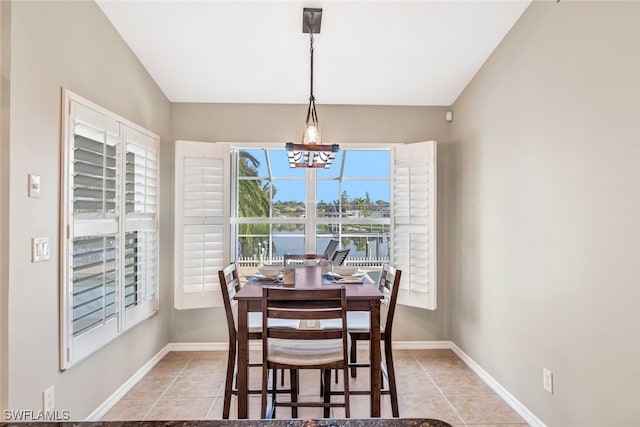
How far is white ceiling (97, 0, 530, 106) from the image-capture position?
2.46 m

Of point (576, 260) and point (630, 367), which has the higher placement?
point (576, 260)

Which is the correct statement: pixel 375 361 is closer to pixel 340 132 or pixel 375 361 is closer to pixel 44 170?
pixel 44 170

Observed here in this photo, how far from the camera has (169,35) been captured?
2.69m

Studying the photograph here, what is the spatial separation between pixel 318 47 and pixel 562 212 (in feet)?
6.78

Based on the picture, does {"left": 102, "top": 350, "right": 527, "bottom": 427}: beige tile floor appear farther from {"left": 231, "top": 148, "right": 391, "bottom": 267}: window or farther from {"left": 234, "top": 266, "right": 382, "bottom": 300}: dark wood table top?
{"left": 231, "top": 148, "right": 391, "bottom": 267}: window

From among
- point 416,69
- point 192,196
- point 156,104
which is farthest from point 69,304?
point 416,69

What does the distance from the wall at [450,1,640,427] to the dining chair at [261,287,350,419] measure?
4.12 ft

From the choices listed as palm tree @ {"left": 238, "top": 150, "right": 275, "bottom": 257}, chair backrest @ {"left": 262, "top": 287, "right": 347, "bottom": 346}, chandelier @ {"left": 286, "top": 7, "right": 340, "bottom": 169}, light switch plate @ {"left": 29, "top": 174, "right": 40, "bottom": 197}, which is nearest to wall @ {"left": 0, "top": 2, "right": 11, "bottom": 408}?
light switch plate @ {"left": 29, "top": 174, "right": 40, "bottom": 197}

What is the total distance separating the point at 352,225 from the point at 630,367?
2467 millimetres

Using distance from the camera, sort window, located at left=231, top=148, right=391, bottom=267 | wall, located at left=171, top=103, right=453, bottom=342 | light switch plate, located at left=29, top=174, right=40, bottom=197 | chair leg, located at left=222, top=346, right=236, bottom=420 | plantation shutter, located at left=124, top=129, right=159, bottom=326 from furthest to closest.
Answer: window, located at left=231, top=148, right=391, bottom=267 < wall, located at left=171, top=103, right=453, bottom=342 < plantation shutter, located at left=124, top=129, right=159, bottom=326 < chair leg, located at left=222, top=346, right=236, bottom=420 < light switch plate, located at left=29, top=174, right=40, bottom=197

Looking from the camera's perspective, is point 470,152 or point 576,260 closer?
point 576,260

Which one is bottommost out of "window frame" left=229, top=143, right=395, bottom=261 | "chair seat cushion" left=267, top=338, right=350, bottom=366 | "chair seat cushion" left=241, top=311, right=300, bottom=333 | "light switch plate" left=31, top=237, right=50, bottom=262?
"chair seat cushion" left=267, top=338, right=350, bottom=366

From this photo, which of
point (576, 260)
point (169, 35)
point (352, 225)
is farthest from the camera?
point (352, 225)

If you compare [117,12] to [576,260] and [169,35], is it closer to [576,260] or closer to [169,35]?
[169,35]
